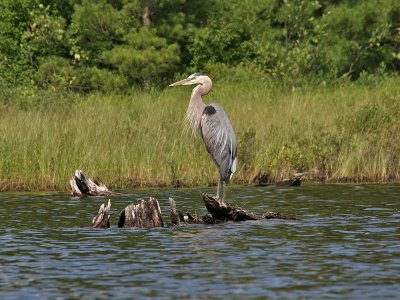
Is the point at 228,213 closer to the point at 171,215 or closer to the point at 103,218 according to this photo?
the point at 171,215

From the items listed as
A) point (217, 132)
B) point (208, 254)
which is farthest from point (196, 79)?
point (208, 254)

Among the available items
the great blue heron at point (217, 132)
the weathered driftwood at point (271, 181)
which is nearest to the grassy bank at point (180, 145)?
the weathered driftwood at point (271, 181)

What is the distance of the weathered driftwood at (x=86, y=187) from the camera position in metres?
14.2

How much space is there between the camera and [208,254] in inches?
380

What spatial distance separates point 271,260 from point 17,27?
17807 mm

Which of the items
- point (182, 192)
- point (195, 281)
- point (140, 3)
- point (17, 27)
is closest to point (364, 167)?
point (182, 192)

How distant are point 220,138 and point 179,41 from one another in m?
13.4

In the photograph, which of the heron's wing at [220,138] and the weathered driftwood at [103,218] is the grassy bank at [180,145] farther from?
the weathered driftwood at [103,218]

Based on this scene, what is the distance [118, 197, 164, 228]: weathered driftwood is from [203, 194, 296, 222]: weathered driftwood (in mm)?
529

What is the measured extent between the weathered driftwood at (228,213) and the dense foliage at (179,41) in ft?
40.6

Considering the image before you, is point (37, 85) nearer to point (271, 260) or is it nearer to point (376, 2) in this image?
point (376, 2)

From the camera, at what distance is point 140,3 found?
2500cm

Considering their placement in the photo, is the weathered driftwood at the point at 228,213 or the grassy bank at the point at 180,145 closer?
the weathered driftwood at the point at 228,213

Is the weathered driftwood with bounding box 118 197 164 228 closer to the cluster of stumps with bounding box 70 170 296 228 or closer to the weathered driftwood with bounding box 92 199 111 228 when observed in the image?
the cluster of stumps with bounding box 70 170 296 228
